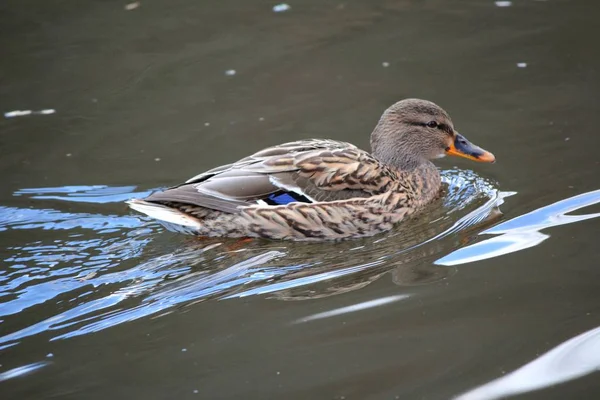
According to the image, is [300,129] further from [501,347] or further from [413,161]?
[501,347]

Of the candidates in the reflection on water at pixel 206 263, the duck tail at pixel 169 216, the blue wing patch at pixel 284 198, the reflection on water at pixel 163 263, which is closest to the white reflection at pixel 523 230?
the reflection on water at pixel 206 263

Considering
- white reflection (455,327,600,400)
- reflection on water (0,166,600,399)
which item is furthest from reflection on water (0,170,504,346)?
white reflection (455,327,600,400)

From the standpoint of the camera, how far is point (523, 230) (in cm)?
717

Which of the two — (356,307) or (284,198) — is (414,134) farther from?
(356,307)

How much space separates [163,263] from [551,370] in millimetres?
3368

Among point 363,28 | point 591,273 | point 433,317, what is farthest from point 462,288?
point 363,28

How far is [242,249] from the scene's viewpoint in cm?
755

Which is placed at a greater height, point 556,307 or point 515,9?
point 515,9

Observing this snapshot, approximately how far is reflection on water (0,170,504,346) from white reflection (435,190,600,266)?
8.1 inches

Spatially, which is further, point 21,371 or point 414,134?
point 414,134

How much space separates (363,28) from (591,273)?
656 cm

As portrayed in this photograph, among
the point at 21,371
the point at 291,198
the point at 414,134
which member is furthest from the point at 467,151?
the point at 21,371

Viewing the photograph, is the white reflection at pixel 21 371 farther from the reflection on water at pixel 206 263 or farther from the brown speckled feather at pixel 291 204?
the brown speckled feather at pixel 291 204

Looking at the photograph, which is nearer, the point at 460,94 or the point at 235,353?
the point at 235,353
